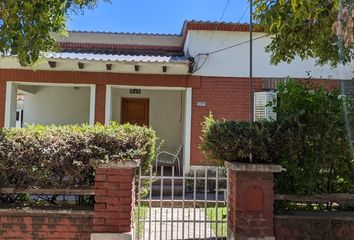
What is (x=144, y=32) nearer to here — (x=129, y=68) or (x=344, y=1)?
(x=129, y=68)

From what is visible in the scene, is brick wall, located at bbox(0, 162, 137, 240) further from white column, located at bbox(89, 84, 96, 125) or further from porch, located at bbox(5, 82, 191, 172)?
porch, located at bbox(5, 82, 191, 172)

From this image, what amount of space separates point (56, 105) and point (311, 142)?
11349 mm

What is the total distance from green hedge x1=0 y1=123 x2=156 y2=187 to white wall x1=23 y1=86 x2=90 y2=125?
9.75m

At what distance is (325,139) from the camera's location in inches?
188

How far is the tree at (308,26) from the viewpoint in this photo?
2709mm

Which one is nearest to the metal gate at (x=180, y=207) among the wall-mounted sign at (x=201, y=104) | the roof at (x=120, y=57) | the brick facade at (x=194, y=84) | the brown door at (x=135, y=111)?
the brick facade at (x=194, y=84)

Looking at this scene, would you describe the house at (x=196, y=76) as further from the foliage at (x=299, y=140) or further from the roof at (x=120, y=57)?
the foliage at (x=299, y=140)

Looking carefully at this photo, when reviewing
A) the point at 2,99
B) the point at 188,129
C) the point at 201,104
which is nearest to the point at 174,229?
the point at 188,129

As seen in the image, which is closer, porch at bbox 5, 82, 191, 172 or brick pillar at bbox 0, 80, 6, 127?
brick pillar at bbox 0, 80, 6, 127

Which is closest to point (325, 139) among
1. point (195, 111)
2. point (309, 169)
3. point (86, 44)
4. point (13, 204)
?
point (309, 169)

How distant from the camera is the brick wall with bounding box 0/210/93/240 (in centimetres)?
465

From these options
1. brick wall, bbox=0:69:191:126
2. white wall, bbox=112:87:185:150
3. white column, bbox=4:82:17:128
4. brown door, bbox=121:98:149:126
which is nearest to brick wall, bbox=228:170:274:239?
brick wall, bbox=0:69:191:126

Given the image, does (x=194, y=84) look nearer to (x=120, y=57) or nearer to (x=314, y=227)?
(x=120, y=57)

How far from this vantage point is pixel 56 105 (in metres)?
14.5
